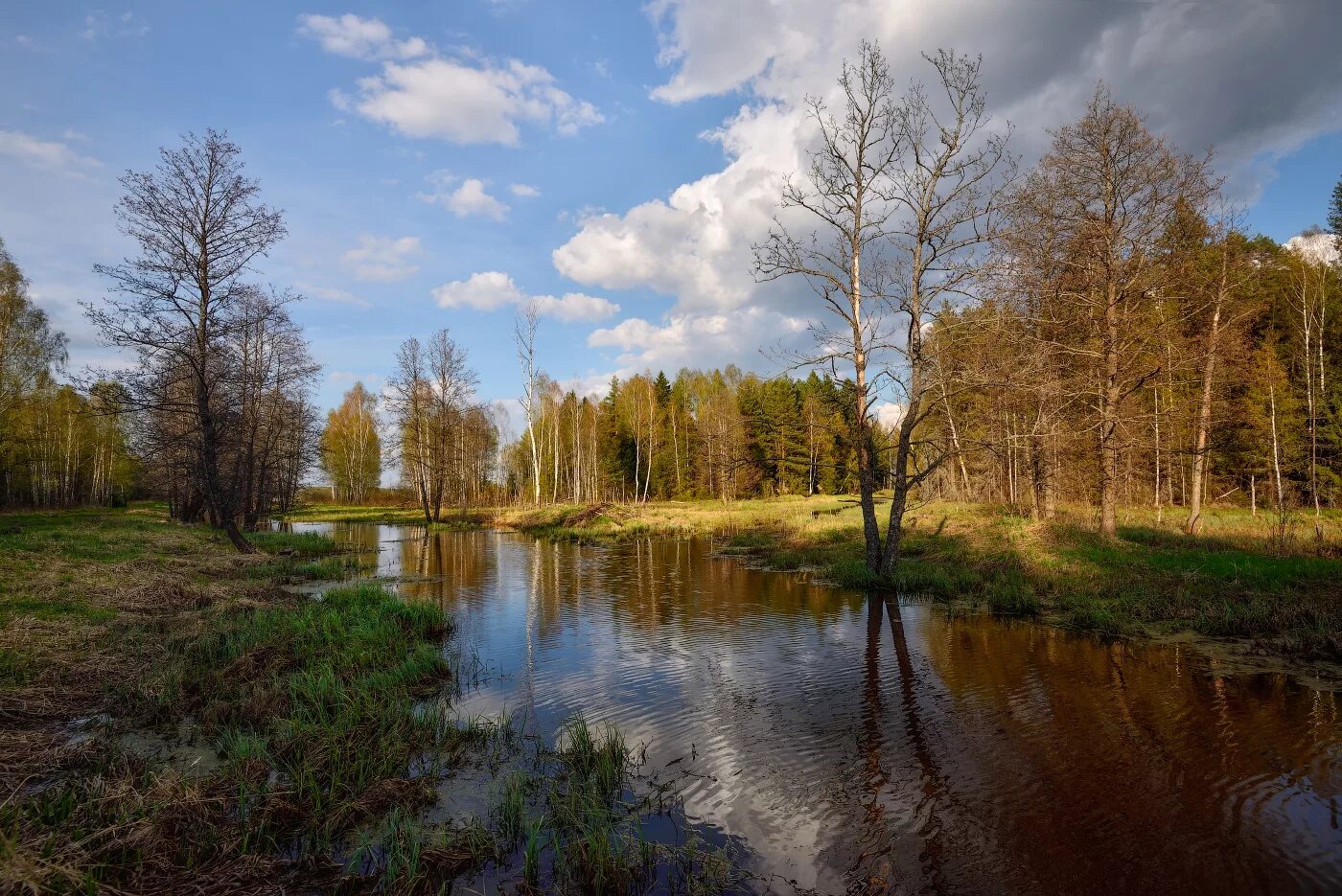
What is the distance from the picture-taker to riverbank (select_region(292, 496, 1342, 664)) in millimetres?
10156

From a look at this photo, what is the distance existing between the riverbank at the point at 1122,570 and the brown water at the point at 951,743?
1.25 metres

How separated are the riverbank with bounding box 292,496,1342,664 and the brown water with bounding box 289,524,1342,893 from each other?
125 centimetres

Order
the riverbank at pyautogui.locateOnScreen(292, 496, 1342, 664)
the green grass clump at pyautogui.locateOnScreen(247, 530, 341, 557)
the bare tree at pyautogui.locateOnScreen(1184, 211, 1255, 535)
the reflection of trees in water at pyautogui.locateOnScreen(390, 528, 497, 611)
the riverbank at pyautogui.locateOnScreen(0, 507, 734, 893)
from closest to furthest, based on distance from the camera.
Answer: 1. the riverbank at pyautogui.locateOnScreen(0, 507, 734, 893)
2. the riverbank at pyautogui.locateOnScreen(292, 496, 1342, 664)
3. the reflection of trees in water at pyautogui.locateOnScreen(390, 528, 497, 611)
4. the bare tree at pyautogui.locateOnScreen(1184, 211, 1255, 535)
5. the green grass clump at pyautogui.locateOnScreen(247, 530, 341, 557)

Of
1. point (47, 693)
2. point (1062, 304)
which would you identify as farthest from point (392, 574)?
point (1062, 304)

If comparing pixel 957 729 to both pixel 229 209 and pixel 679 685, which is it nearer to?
pixel 679 685

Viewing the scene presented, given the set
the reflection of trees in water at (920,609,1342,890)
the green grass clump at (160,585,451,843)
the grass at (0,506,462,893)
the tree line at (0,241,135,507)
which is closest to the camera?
the grass at (0,506,462,893)

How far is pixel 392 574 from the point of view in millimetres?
19141

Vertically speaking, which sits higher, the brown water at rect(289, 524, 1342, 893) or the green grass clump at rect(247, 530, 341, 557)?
the green grass clump at rect(247, 530, 341, 557)

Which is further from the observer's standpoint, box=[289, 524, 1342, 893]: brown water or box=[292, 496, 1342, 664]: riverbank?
box=[292, 496, 1342, 664]: riverbank

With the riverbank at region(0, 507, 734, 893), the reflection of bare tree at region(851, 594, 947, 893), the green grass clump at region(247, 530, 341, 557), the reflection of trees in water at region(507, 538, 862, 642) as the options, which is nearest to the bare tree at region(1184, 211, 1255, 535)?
the reflection of trees in water at region(507, 538, 862, 642)

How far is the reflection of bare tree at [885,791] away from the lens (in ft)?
14.5

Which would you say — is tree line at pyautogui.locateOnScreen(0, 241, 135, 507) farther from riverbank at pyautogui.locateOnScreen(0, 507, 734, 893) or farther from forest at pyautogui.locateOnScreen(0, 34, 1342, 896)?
riverbank at pyautogui.locateOnScreen(0, 507, 734, 893)

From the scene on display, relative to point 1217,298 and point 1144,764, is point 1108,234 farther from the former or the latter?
point 1144,764

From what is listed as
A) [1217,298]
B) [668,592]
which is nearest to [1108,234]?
[1217,298]
